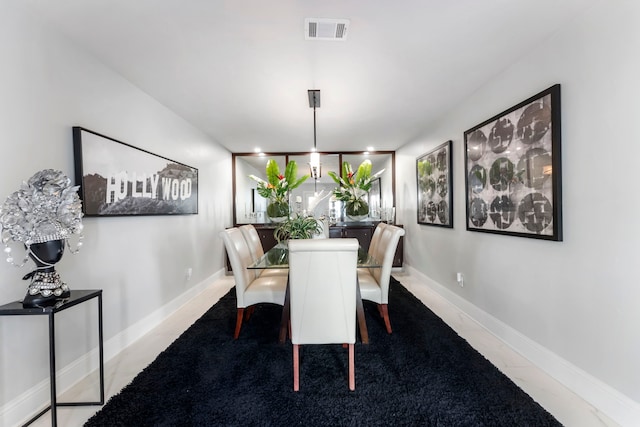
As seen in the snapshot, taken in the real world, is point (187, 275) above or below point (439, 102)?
below

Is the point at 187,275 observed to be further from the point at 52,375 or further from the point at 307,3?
the point at 307,3

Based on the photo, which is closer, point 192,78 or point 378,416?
point 378,416

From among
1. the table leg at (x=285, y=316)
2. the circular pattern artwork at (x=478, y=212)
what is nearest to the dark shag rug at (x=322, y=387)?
the table leg at (x=285, y=316)

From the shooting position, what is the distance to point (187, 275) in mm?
3500

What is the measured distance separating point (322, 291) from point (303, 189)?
4013 millimetres

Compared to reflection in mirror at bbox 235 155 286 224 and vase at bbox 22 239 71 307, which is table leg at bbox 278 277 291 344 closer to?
vase at bbox 22 239 71 307

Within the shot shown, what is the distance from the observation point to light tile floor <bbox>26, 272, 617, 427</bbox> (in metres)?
1.55

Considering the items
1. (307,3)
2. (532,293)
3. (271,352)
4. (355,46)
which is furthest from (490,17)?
(271,352)

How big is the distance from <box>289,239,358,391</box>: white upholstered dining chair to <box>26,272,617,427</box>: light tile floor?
121cm

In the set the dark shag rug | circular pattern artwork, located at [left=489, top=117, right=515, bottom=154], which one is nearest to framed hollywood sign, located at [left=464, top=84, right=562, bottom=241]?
circular pattern artwork, located at [left=489, top=117, right=515, bottom=154]

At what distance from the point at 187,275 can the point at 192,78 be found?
238 cm

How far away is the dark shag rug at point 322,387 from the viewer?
5.01 ft

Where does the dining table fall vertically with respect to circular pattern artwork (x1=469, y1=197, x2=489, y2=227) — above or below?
below

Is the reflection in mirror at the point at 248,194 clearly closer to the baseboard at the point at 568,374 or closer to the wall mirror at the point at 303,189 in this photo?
the wall mirror at the point at 303,189
